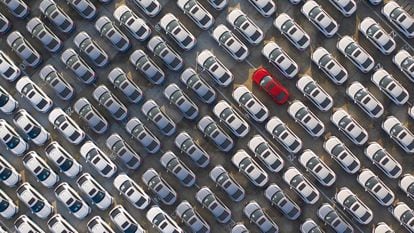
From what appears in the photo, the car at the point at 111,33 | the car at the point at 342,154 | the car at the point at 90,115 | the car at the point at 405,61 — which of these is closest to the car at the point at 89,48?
the car at the point at 111,33

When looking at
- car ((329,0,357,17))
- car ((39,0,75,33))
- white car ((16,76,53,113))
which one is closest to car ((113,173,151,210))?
white car ((16,76,53,113))

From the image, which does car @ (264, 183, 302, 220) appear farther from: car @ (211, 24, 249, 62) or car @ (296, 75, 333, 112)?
car @ (211, 24, 249, 62)

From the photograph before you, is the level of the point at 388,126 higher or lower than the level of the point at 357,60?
lower

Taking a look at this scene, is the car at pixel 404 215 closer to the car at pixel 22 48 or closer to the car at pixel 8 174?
the car at pixel 8 174

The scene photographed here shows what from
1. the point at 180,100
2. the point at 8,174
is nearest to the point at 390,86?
the point at 180,100

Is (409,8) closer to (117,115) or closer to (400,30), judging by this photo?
(400,30)

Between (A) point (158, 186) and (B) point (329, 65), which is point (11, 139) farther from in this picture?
(B) point (329, 65)

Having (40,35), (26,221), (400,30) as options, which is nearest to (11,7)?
(40,35)
